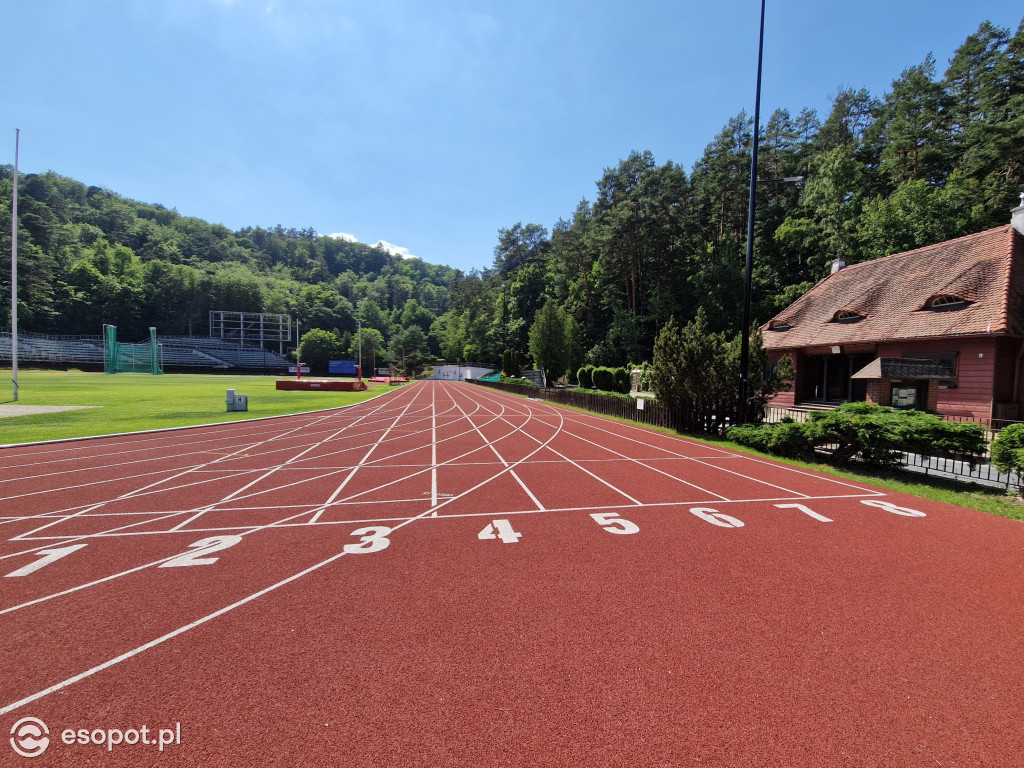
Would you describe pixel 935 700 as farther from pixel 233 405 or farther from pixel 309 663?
pixel 233 405

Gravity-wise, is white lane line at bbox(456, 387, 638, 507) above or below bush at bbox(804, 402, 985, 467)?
below

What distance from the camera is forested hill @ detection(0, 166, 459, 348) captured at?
9506cm

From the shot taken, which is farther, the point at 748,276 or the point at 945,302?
the point at 945,302

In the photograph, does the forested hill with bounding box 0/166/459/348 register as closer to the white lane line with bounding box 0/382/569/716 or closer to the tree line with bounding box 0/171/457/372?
the tree line with bounding box 0/171/457/372

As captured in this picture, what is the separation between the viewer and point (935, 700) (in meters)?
3.20

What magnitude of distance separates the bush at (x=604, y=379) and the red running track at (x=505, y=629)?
3140 centimetres

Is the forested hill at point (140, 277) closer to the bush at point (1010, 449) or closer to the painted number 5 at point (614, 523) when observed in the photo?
the painted number 5 at point (614, 523)

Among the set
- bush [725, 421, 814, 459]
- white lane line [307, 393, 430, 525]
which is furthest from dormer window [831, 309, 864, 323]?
white lane line [307, 393, 430, 525]

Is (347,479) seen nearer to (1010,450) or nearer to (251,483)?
(251,483)

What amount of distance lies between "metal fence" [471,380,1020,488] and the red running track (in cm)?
320

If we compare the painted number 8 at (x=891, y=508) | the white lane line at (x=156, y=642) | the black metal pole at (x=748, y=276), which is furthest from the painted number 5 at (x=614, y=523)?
the black metal pole at (x=748, y=276)
